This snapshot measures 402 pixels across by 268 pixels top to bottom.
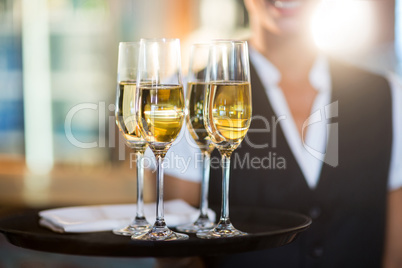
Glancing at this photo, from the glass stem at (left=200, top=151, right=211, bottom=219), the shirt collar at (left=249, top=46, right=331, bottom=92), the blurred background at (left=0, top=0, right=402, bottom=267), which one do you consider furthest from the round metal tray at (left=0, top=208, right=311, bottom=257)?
the blurred background at (left=0, top=0, right=402, bottom=267)

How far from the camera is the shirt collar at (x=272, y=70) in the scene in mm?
2393

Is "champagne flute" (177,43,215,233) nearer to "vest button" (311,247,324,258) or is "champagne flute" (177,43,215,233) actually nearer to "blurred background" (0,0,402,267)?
"vest button" (311,247,324,258)

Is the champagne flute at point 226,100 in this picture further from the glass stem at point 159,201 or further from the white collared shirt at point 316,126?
the white collared shirt at point 316,126

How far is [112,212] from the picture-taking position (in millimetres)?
1354

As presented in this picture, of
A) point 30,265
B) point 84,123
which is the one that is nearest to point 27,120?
point 84,123

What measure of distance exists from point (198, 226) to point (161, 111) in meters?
0.28

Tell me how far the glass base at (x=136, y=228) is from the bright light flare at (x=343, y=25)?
1395 mm

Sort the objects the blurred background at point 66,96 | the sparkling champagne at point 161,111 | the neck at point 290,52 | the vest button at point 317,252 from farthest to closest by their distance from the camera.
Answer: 1. the blurred background at point 66,96
2. the neck at point 290,52
3. the vest button at point 317,252
4. the sparkling champagne at point 161,111

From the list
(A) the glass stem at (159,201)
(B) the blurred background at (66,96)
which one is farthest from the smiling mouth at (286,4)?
(A) the glass stem at (159,201)

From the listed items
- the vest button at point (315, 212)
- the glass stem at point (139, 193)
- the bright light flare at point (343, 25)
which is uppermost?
the bright light flare at point (343, 25)

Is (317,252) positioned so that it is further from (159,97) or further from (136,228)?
(159,97)

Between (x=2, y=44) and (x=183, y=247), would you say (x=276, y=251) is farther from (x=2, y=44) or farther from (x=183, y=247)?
(x=2, y=44)

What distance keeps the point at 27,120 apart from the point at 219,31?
1502 mm

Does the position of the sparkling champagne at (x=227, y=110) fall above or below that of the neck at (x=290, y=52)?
below
